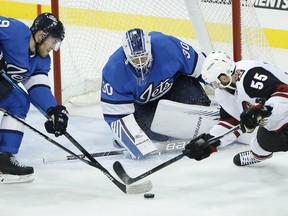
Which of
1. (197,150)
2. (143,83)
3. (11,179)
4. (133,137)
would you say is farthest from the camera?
(143,83)

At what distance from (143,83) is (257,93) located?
2.64 ft

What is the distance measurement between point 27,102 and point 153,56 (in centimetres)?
72

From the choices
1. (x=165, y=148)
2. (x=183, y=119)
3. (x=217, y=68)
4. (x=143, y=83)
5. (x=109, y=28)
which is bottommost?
(x=165, y=148)

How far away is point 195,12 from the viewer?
508cm

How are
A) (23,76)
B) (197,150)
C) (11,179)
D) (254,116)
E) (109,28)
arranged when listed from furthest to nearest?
1. (109,28)
2. (23,76)
3. (11,179)
4. (197,150)
5. (254,116)

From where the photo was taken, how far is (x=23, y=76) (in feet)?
13.4

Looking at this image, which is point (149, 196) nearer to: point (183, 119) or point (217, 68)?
point (217, 68)

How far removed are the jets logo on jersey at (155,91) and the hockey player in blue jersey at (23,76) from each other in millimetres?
588

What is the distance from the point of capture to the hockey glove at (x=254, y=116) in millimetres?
3535

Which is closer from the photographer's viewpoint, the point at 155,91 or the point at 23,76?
the point at 23,76

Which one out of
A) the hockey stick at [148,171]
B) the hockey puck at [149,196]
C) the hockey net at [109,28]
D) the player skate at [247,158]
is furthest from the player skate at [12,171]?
the hockey net at [109,28]

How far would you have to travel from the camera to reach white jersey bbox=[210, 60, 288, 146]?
3.69 m

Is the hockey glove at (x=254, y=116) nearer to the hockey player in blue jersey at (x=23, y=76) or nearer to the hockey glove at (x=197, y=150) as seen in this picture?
the hockey glove at (x=197, y=150)

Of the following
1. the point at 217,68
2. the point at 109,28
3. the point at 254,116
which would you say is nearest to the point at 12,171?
the point at 217,68
